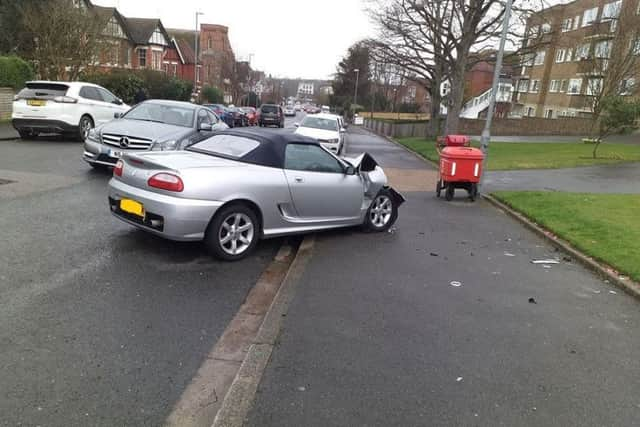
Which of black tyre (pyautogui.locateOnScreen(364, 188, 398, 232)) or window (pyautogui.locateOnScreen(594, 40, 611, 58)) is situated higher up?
window (pyautogui.locateOnScreen(594, 40, 611, 58))

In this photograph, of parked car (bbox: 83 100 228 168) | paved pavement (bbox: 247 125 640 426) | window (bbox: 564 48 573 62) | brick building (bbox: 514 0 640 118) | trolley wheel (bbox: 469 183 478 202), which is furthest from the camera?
window (bbox: 564 48 573 62)

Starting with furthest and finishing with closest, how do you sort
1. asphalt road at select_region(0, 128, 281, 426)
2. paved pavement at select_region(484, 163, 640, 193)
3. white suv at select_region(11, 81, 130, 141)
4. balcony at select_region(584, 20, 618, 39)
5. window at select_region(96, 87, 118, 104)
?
balcony at select_region(584, 20, 618, 39), window at select_region(96, 87, 118, 104), white suv at select_region(11, 81, 130, 141), paved pavement at select_region(484, 163, 640, 193), asphalt road at select_region(0, 128, 281, 426)

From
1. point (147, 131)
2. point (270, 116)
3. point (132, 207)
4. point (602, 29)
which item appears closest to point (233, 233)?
point (132, 207)

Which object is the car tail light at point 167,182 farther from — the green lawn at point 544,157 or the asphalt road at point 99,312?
the green lawn at point 544,157

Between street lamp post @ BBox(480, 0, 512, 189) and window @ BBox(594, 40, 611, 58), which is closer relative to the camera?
street lamp post @ BBox(480, 0, 512, 189)

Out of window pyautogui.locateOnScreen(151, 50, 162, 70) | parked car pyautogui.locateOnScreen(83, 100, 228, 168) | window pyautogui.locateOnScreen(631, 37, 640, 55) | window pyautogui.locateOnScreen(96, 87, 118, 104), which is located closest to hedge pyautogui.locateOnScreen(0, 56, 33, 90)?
window pyautogui.locateOnScreen(96, 87, 118, 104)

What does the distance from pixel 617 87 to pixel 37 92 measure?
1185 inches

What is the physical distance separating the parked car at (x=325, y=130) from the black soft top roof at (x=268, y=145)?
996 cm

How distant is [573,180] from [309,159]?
36.4ft

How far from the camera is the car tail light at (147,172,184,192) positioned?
4.97 meters

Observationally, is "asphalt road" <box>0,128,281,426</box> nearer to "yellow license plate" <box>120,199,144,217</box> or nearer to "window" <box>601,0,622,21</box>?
"yellow license plate" <box>120,199,144,217</box>

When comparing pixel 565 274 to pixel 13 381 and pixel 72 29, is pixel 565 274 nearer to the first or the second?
pixel 13 381

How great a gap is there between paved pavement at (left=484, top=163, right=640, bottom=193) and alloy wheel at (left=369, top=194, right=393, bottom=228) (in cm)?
605

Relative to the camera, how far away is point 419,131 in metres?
38.3
